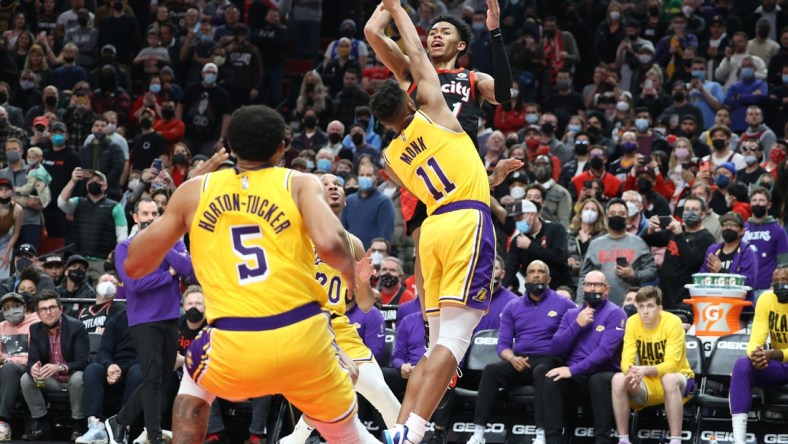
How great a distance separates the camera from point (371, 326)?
41.6 feet

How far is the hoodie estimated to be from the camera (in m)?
13.8

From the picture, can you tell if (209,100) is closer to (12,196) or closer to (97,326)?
(12,196)

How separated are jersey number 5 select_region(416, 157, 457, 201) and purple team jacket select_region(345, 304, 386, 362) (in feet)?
15.0

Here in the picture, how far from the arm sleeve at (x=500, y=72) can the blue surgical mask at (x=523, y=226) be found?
245 inches

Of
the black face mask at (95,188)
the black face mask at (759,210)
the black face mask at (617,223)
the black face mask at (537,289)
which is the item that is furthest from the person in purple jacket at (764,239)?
the black face mask at (95,188)

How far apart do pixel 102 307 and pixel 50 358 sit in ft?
3.51

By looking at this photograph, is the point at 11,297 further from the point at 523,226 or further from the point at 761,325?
the point at 761,325

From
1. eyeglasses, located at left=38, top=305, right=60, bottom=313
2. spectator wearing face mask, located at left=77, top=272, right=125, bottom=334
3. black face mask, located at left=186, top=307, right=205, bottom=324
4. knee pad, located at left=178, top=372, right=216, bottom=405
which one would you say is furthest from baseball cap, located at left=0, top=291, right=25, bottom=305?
knee pad, located at left=178, top=372, right=216, bottom=405

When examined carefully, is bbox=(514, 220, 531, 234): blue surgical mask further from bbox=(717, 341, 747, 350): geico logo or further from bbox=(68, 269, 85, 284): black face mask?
bbox=(68, 269, 85, 284): black face mask

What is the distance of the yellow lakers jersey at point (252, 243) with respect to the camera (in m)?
6.04

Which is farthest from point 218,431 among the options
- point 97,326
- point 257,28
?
point 257,28

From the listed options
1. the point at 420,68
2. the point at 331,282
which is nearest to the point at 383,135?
the point at 331,282

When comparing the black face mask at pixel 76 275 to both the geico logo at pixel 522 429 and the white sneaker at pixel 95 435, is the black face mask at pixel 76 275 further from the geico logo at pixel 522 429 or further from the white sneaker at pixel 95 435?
the geico logo at pixel 522 429

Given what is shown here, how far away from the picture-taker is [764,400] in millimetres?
11969
